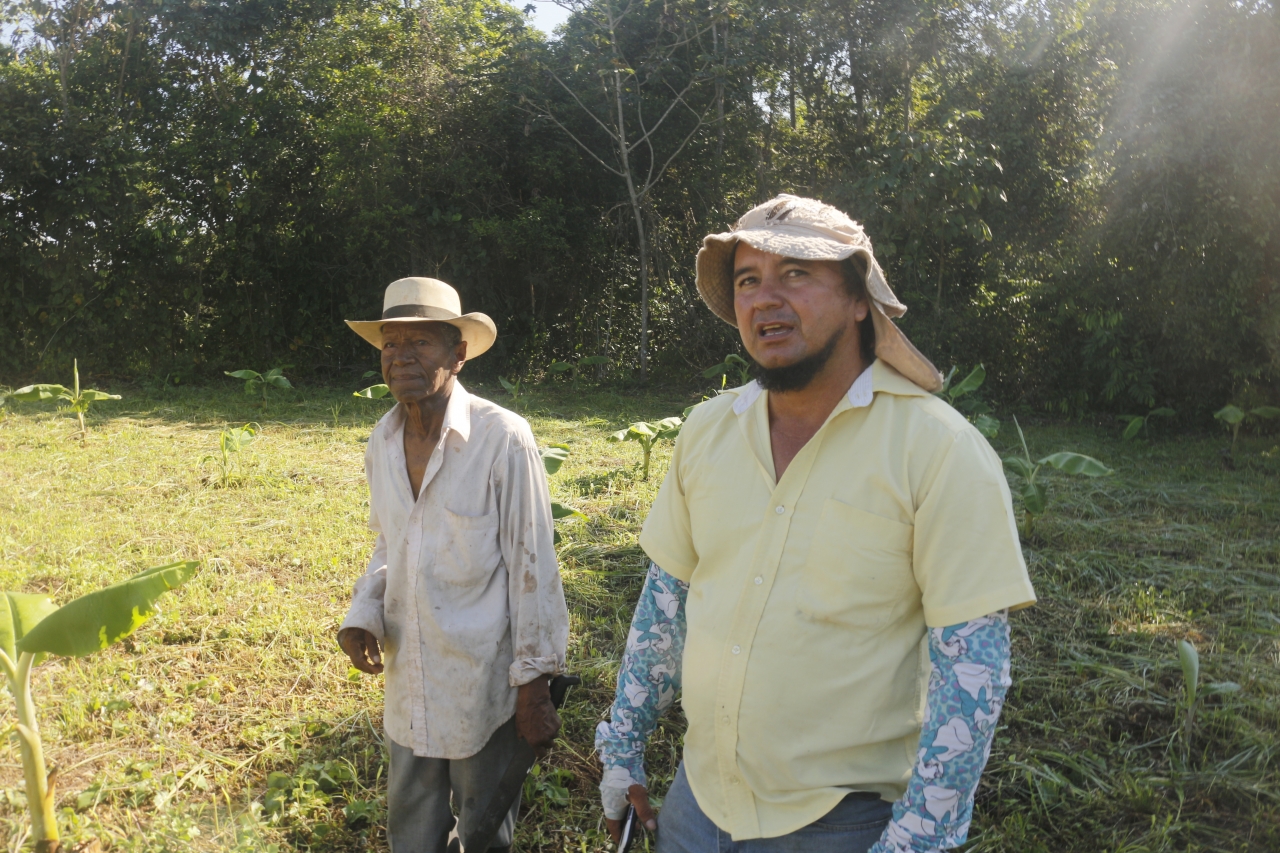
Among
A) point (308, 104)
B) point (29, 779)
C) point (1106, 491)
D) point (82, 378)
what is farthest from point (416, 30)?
point (29, 779)

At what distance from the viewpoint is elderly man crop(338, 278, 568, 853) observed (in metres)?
2.36

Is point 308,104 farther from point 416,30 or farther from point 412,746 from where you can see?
point 412,746

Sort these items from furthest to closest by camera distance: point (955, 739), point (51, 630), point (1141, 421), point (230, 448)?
1. point (1141, 421)
2. point (230, 448)
3. point (51, 630)
4. point (955, 739)

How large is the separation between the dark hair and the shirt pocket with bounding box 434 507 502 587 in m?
1.09

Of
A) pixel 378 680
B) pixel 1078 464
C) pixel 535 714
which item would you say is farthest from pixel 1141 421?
pixel 535 714

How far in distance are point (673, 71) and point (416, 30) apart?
3.62 metres

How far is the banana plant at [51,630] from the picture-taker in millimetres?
2363

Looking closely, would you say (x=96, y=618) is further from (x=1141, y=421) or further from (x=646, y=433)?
(x=1141, y=421)

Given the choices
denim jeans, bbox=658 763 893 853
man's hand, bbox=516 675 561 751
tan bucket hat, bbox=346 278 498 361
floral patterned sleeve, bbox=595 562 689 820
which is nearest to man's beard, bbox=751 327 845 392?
floral patterned sleeve, bbox=595 562 689 820

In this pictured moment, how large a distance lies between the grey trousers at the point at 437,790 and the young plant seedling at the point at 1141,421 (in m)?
7.75

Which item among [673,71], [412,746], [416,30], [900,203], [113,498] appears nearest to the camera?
[412,746]

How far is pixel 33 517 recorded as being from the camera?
5.61 metres

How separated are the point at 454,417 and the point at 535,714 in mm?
774

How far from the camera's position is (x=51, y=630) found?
7.74 ft
